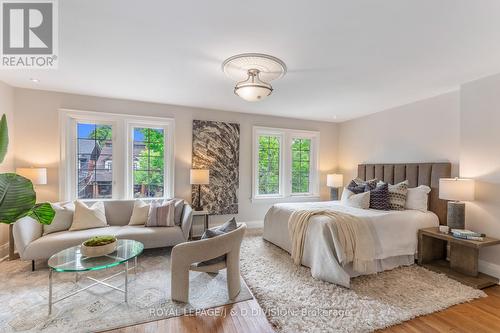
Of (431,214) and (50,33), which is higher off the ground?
(50,33)

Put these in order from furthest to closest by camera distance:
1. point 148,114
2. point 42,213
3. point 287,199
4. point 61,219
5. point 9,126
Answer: point 287,199 → point 148,114 → point 9,126 → point 61,219 → point 42,213

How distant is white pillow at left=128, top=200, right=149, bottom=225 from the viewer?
11.4 ft

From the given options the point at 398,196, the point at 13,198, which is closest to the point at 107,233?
the point at 13,198

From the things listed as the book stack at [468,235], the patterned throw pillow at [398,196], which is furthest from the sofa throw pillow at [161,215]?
the book stack at [468,235]

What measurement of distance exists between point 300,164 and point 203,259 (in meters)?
3.79

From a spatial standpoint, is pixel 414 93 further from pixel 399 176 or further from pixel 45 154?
pixel 45 154

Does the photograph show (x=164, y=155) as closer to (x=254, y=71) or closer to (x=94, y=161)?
(x=94, y=161)

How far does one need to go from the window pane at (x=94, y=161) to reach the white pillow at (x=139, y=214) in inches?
31.7

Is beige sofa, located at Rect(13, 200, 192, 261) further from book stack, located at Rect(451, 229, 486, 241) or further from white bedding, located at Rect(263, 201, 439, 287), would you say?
book stack, located at Rect(451, 229, 486, 241)

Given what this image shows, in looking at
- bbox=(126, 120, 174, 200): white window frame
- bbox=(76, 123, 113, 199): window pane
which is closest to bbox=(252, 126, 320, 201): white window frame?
bbox=(126, 120, 174, 200): white window frame

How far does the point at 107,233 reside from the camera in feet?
9.92

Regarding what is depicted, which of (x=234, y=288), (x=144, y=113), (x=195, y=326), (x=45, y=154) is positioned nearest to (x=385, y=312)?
(x=234, y=288)

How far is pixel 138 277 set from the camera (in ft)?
8.87

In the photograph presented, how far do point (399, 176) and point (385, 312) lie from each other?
265 cm
